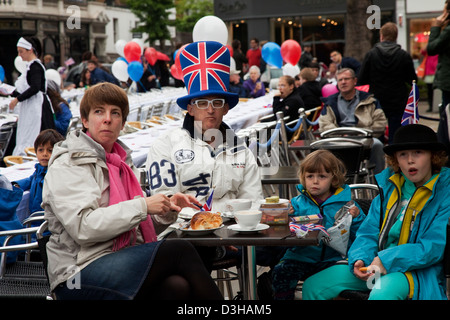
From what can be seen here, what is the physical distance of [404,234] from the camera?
11.2ft

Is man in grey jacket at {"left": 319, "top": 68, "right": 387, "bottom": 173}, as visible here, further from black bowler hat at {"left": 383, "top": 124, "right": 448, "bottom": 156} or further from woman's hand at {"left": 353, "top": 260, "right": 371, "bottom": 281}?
woman's hand at {"left": 353, "top": 260, "right": 371, "bottom": 281}

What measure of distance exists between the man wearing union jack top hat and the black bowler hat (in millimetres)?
1040

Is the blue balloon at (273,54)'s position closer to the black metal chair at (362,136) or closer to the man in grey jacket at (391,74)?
the man in grey jacket at (391,74)

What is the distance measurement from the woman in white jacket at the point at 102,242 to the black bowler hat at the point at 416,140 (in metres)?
1.20

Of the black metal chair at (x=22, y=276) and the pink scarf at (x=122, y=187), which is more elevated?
the pink scarf at (x=122, y=187)

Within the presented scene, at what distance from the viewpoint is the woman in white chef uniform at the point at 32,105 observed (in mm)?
9367

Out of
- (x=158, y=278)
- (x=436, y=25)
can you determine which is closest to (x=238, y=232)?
(x=158, y=278)

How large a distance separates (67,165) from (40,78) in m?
6.77

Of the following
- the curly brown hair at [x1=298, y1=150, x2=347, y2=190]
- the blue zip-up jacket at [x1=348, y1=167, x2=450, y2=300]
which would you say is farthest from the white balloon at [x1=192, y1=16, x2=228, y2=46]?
the blue zip-up jacket at [x1=348, y1=167, x2=450, y2=300]

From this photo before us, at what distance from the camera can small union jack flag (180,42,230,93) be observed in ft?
14.3

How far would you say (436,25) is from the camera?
25.1 ft

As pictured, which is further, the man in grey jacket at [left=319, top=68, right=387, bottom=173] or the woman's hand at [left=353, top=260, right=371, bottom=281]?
the man in grey jacket at [left=319, top=68, right=387, bottom=173]

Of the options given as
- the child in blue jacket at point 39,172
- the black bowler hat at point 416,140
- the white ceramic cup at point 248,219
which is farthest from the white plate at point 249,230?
the child in blue jacket at point 39,172
